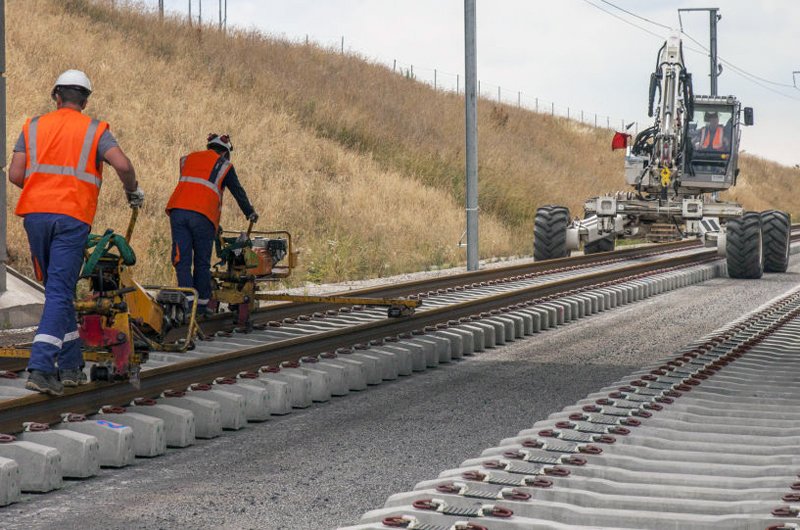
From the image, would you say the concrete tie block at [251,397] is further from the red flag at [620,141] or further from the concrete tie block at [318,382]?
the red flag at [620,141]

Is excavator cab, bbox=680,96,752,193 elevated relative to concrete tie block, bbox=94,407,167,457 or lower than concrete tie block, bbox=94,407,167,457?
elevated

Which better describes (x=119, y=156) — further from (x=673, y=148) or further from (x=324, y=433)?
(x=673, y=148)

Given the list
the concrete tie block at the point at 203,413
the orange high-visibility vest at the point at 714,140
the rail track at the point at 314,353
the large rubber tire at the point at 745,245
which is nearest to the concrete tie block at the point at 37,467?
the rail track at the point at 314,353

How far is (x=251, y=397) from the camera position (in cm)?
851

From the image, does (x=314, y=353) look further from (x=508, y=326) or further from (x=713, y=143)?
(x=713, y=143)

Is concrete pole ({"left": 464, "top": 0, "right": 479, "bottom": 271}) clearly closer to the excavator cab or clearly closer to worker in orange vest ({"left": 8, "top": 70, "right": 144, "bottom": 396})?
the excavator cab

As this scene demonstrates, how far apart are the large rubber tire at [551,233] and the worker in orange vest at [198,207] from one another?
13.0m

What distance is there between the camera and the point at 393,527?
4.80 m

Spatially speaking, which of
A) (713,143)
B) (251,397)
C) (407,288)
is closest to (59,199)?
(251,397)

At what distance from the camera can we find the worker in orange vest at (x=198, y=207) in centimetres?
1173

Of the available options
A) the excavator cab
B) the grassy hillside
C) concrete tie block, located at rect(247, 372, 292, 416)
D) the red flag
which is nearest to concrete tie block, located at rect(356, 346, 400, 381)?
concrete tie block, located at rect(247, 372, 292, 416)

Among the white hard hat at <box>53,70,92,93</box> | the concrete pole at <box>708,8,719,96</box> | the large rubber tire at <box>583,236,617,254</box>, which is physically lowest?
the large rubber tire at <box>583,236,617,254</box>

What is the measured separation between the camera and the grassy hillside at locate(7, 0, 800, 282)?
26922 mm

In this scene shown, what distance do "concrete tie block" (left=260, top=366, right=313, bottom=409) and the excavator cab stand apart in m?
16.5
